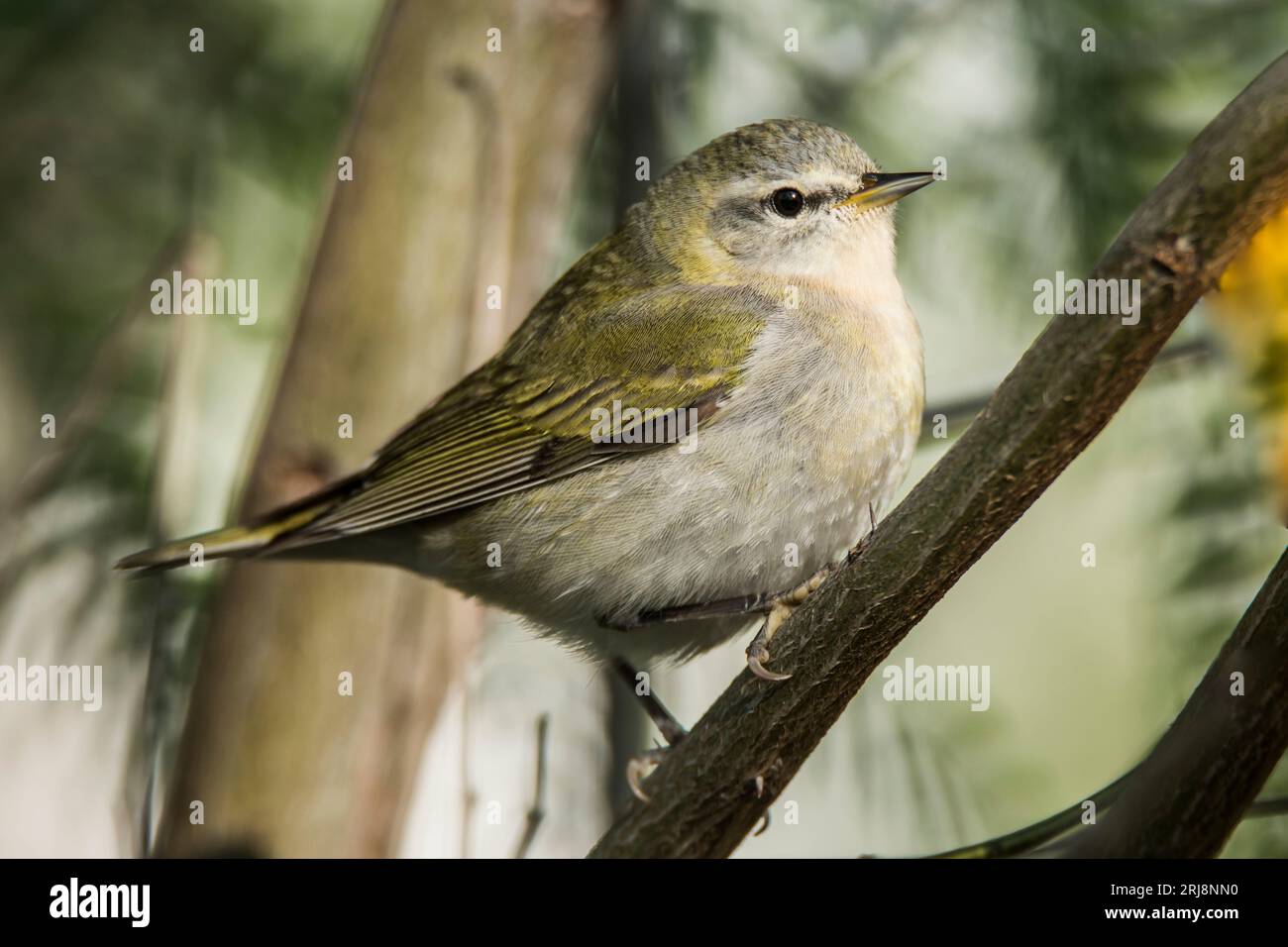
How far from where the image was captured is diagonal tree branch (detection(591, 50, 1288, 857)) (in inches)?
62.9

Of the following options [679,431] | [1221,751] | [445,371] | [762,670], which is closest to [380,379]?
[445,371]

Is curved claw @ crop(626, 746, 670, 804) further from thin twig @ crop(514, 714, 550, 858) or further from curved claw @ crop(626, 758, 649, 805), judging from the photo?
thin twig @ crop(514, 714, 550, 858)

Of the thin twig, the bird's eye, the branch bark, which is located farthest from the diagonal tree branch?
the bird's eye

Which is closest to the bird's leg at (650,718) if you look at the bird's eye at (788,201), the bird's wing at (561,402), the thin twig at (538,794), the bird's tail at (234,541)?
the thin twig at (538,794)

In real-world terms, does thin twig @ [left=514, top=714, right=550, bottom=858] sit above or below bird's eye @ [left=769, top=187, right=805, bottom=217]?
below

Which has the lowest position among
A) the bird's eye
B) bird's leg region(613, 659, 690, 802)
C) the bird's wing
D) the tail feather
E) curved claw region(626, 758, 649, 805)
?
curved claw region(626, 758, 649, 805)

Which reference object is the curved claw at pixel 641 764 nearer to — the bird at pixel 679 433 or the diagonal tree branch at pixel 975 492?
the bird at pixel 679 433

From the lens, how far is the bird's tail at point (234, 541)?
113 inches

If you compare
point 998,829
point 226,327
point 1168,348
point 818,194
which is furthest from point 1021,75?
point 226,327

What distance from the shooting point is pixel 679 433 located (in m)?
2.89

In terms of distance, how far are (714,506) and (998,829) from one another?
1096 millimetres

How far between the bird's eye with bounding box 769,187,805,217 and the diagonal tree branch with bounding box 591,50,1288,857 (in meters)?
1.42

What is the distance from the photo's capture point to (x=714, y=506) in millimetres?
2752

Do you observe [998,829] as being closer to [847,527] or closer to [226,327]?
[847,527]
